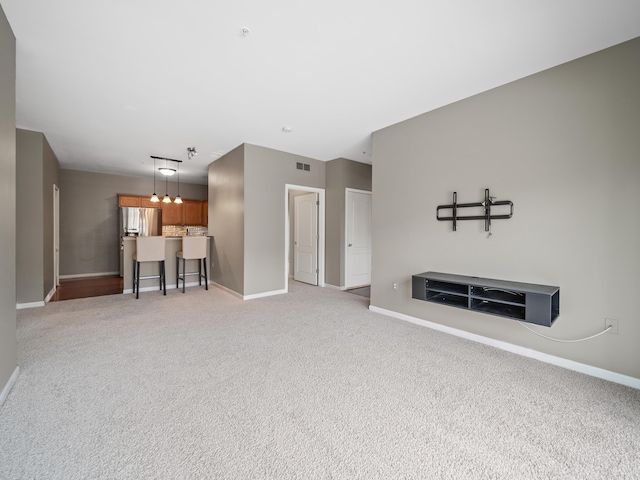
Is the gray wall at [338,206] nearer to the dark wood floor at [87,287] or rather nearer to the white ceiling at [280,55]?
the white ceiling at [280,55]

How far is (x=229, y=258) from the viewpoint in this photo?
5582mm

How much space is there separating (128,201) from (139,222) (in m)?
0.65

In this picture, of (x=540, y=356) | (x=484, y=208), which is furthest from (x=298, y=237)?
(x=540, y=356)

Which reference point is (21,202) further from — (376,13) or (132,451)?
(376,13)

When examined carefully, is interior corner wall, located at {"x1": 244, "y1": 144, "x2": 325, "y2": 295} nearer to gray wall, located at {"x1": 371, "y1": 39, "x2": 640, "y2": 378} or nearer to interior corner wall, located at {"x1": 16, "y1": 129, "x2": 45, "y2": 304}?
gray wall, located at {"x1": 371, "y1": 39, "x2": 640, "y2": 378}

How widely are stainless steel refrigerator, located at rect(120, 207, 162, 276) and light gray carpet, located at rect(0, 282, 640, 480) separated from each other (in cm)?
476

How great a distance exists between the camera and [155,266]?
5.98 m

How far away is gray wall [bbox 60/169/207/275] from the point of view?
285 inches

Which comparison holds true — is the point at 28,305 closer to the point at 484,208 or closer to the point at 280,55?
the point at 280,55

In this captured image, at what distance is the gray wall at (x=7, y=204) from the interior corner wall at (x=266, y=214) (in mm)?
2990

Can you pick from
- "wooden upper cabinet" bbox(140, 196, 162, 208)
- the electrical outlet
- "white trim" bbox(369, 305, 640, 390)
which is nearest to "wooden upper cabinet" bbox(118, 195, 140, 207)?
"wooden upper cabinet" bbox(140, 196, 162, 208)

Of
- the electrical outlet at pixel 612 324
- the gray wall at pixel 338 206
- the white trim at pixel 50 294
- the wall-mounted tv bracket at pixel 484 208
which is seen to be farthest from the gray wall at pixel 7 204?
the electrical outlet at pixel 612 324

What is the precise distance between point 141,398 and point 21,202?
4.50 metres

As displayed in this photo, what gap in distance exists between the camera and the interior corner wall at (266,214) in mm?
5094
